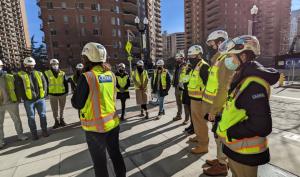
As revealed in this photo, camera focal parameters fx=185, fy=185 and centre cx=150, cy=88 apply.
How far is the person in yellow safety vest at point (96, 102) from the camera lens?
2.11 m

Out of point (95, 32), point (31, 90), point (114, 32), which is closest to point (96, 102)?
point (31, 90)

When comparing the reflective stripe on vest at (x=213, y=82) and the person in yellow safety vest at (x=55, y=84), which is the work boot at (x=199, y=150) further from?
the person in yellow safety vest at (x=55, y=84)

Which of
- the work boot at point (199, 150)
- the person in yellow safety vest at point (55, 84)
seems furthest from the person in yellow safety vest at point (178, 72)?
the person in yellow safety vest at point (55, 84)

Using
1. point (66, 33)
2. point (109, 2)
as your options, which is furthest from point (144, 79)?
point (109, 2)

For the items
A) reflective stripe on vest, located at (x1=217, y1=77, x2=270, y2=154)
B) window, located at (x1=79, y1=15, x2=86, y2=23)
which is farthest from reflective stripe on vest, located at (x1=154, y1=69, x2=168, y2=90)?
window, located at (x1=79, y1=15, x2=86, y2=23)

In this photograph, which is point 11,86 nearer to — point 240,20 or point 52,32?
point 52,32

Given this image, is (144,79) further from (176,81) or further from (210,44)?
(210,44)

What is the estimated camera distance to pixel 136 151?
3.90 metres

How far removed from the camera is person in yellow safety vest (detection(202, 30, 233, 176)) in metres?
2.45

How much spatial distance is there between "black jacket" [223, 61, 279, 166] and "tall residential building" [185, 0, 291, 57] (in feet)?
269

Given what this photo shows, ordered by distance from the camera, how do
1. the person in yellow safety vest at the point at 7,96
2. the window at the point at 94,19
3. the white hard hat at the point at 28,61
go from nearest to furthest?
the person in yellow safety vest at the point at 7,96
the white hard hat at the point at 28,61
the window at the point at 94,19

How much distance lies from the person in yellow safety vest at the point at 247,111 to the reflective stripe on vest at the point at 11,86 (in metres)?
4.94

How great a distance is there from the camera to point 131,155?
3725 millimetres

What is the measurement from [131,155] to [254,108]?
2771 mm
